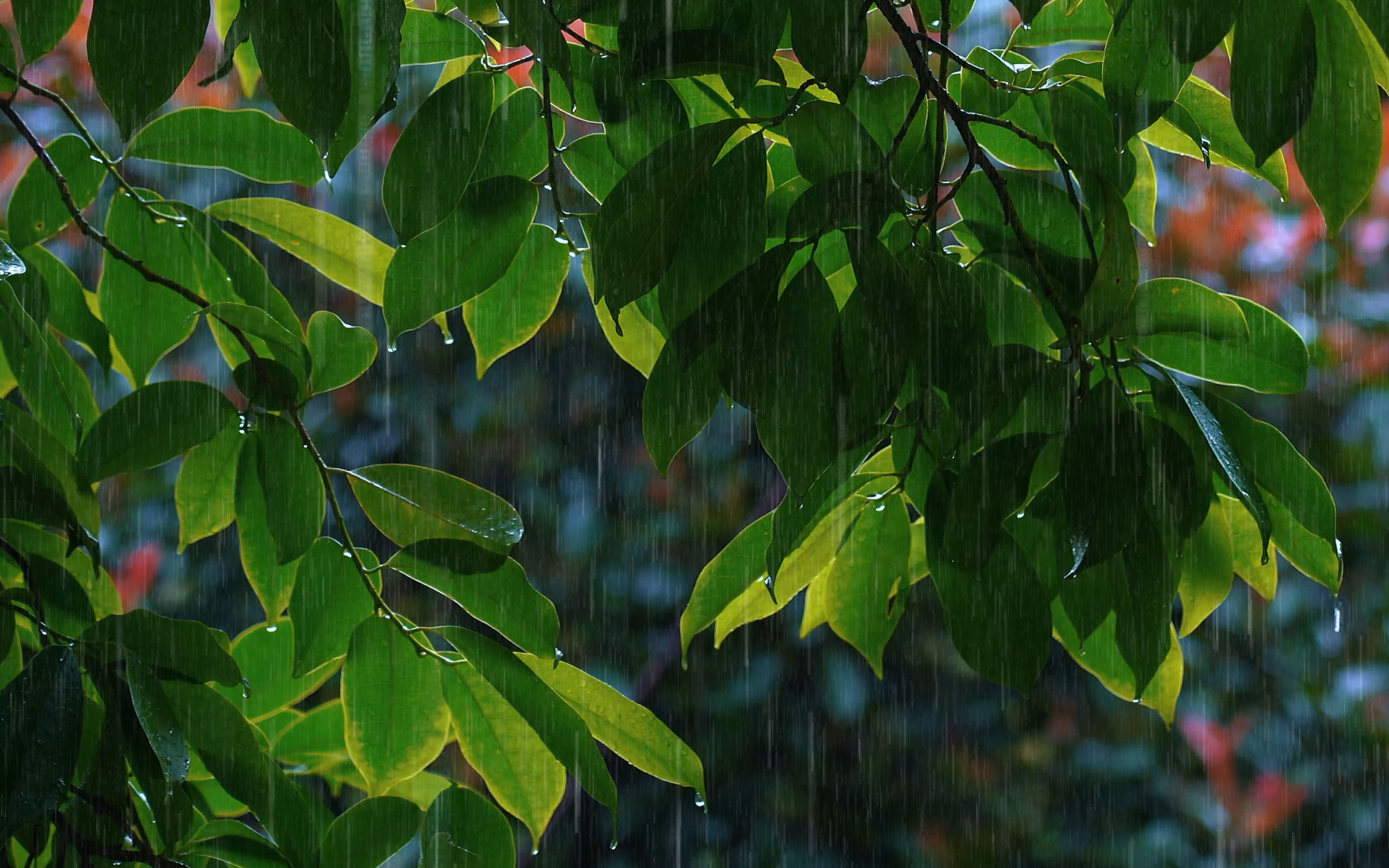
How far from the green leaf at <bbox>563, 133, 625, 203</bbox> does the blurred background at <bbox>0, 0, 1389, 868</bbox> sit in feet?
4.17

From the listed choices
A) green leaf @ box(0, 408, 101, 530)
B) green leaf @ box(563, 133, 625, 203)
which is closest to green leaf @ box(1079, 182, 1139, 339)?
green leaf @ box(563, 133, 625, 203)

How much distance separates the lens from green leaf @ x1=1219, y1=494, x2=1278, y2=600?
62cm

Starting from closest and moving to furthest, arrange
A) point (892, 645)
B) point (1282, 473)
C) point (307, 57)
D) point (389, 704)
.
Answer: point (307, 57), point (1282, 473), point (389, 704), point (892, 645)

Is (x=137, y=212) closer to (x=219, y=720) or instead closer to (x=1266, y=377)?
(x=219, y=720)

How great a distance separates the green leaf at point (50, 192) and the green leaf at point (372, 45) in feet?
1.12

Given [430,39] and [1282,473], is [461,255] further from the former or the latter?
[1282,473]

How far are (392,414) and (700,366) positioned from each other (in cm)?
160

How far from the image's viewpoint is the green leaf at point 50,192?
0.70 m

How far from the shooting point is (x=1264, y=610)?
1.92m

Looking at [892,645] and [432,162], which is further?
[892,645]

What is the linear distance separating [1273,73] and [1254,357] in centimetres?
17

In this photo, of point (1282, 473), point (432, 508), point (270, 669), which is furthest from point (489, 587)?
point (1282, 473)

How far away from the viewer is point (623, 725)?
0.64m

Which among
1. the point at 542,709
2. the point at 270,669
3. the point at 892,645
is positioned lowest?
the point at 892,645
